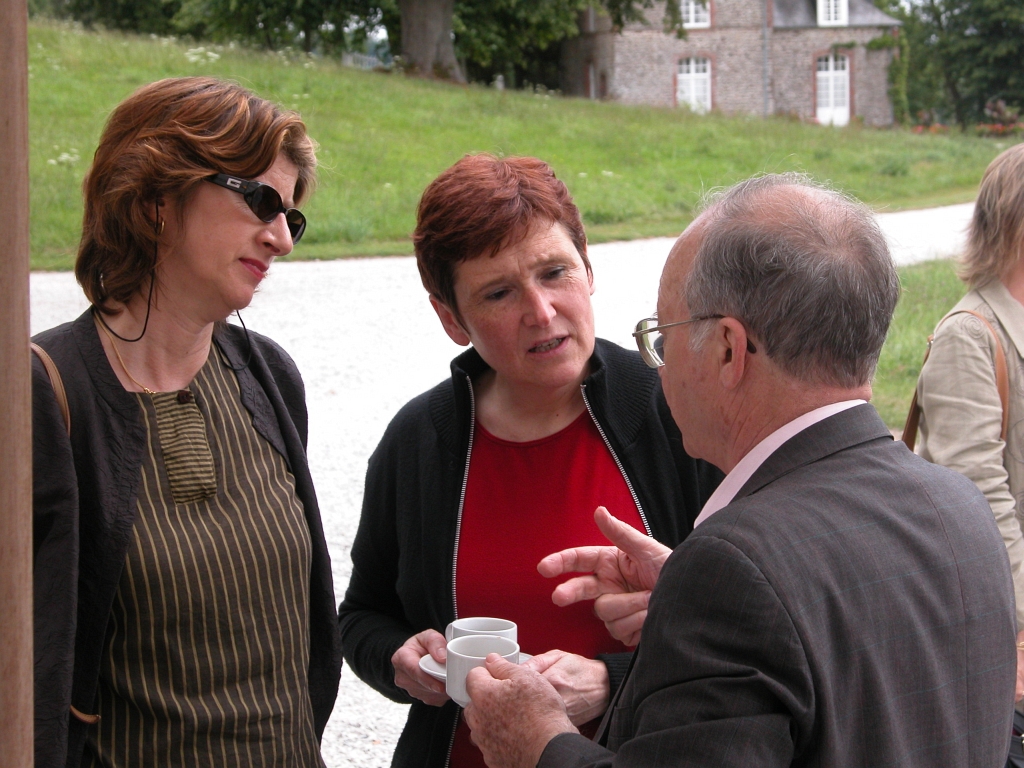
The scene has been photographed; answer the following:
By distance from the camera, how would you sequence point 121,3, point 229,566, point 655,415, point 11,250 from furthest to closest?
point 121,3 → point 655,415 → point 229,566 → point 11,250

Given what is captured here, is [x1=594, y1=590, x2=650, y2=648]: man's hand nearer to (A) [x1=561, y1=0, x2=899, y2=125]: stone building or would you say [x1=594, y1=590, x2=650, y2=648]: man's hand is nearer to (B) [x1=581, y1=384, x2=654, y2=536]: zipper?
(B) [x1=581, y1=384, x2=654, y2=536]: zipper

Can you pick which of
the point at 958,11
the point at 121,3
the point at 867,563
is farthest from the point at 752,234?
A: the point at 958,11

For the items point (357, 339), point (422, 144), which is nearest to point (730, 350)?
point (357, 339)

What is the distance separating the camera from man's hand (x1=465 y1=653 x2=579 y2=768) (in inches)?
66.5

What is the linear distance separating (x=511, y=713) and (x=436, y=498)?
796mm

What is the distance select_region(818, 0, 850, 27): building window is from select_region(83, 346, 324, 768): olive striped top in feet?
157

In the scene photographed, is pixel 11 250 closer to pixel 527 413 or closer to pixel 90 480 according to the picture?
pixel 90 480

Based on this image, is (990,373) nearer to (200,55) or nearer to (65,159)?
(65,159)

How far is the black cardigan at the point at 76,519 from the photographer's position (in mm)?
1950

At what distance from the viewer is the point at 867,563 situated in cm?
144

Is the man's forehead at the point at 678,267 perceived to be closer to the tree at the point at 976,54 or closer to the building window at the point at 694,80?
the building window at the point at 694,80

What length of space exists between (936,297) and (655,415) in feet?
29.3

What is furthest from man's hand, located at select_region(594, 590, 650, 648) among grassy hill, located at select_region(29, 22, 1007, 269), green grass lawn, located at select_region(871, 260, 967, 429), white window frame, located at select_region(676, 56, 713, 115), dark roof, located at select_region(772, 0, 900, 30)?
dark roof, located at select_region(772, 0, 900, 30)

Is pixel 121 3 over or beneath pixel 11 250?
over
